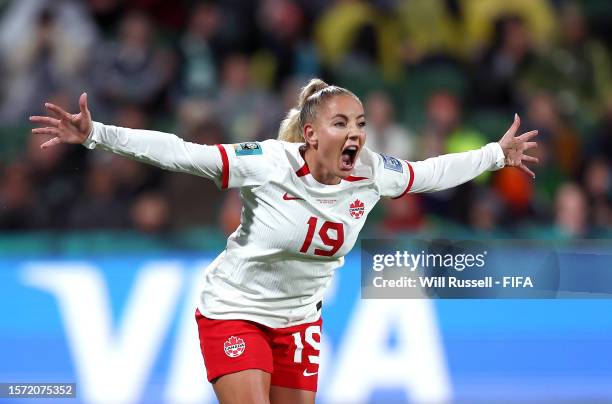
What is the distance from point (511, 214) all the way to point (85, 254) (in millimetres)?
3214

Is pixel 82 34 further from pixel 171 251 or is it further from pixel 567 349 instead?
pixel 567 349

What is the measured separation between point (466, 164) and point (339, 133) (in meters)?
0.83

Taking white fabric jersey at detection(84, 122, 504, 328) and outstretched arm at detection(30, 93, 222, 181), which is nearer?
outstretched arm at detection(30, 93, 222, 181)

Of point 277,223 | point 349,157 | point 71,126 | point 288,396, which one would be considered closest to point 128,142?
point 71,126

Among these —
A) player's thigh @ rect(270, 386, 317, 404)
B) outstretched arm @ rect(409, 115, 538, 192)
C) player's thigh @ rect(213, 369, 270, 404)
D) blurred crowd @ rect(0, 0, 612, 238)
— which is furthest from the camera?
blurred crowd @ rect(0, 0, 612, 238)

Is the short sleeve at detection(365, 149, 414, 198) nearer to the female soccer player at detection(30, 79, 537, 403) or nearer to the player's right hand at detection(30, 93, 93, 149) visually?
the female soccer player at detection(30, 79, 537, 403)

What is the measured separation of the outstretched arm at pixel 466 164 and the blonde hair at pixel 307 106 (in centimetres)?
56

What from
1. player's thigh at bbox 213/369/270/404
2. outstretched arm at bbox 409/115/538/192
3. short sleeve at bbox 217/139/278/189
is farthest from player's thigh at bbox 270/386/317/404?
outstretched arm at bbox 409/115/538/192

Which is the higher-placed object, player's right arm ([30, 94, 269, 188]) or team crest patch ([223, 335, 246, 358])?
player's right arm ([30, 94, 269, 188])

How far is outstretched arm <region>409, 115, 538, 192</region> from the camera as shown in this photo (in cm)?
501

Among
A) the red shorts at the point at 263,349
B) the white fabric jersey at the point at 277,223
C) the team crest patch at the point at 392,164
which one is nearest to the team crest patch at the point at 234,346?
the red shorts at the point at 263,349

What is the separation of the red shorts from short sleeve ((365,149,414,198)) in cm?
67

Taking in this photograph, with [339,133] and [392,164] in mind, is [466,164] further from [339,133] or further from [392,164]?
[339,133]

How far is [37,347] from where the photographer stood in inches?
263
